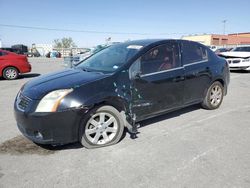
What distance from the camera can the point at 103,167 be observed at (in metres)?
3.13

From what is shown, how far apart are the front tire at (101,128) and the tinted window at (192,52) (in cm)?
191

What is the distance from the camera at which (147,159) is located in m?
3.31

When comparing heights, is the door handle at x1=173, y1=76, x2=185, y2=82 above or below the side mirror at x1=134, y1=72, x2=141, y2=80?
below

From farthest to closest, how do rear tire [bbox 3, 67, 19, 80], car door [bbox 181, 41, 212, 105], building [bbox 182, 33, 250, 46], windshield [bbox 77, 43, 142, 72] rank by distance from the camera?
building [bbox 182, 33, 250, 46] → rear tire [bbox 3, 67, 19, 80] → car door [bbox 181, 41, 212, 105] → windshield [bbox 77, 43, 142, 72]

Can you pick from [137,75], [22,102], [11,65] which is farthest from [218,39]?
[22,102]

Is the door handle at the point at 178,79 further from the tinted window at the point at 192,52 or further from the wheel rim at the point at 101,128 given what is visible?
the wheel rim at the point at 101,128

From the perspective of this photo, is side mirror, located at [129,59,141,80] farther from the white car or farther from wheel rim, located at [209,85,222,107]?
the white car

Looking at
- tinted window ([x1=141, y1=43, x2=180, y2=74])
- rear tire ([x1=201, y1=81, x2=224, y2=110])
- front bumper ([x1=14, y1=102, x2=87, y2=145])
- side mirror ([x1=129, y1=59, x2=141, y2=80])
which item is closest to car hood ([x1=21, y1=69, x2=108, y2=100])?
front bumper ([x1=14, y1=102, x2=87, y2=145])

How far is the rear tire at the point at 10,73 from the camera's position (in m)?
11.3

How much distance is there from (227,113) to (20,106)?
4258 millimetres

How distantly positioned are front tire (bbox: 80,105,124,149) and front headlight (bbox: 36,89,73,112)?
462mm

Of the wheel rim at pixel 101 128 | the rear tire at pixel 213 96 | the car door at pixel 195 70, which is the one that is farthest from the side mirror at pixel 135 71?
the rear tire at pixel 213 96

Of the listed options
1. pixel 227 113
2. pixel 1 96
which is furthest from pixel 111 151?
pixel 1 96

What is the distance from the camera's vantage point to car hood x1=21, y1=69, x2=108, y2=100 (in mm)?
3410
